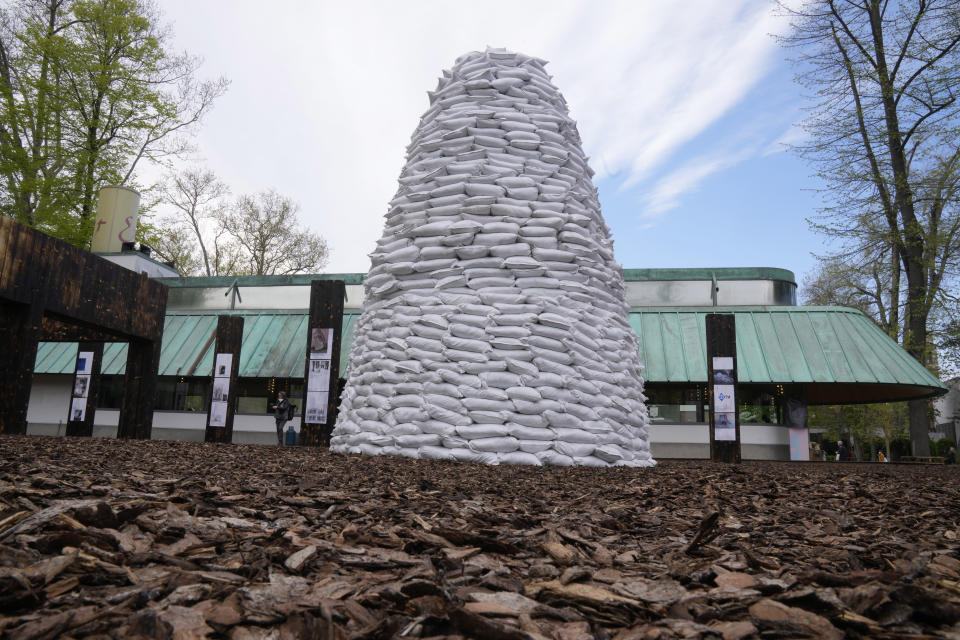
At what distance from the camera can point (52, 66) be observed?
15.4m

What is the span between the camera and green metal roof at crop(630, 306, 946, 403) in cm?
1320

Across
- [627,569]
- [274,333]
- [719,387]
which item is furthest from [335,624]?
[274,333]

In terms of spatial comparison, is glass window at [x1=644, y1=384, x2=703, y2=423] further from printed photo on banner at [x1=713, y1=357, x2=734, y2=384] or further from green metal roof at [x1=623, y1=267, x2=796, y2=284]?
printed photo on banner at [x1=713, y1=357, x2=734, y2=384]

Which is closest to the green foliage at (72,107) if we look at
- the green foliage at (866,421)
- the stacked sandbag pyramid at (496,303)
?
the stacked sandbag pyramid at (496,303)

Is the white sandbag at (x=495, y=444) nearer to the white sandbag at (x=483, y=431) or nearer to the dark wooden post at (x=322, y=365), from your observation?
the white sandbag at (x=483, y=431)

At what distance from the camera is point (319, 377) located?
26.3ft

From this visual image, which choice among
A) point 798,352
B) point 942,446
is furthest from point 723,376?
point 942,446

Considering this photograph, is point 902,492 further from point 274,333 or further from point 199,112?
point 199,112

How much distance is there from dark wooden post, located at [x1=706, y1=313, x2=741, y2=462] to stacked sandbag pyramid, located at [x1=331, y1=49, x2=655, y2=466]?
9.23ft

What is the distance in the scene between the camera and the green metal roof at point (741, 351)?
43.7 feet

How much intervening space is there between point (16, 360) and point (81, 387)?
4209mm

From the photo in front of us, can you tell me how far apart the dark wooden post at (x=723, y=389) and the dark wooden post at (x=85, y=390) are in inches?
372

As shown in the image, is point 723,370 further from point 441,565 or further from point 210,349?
point 210,349

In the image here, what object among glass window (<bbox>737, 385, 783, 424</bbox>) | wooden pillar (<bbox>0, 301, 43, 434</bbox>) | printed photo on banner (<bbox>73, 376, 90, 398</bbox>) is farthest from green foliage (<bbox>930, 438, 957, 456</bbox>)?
wooden pillar (<bbox>0, 301, 43, 434</bbox>)
